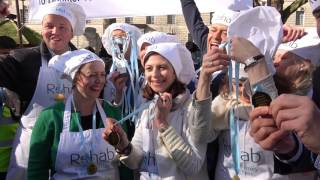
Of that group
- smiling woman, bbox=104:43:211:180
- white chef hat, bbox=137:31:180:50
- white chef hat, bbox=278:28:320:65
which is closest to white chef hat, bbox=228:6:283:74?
white chef hat, bbox=278:28:320:65

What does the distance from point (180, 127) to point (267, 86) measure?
4.73 ft

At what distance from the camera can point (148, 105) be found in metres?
2.90

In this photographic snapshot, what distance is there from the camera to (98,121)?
9.77 feet

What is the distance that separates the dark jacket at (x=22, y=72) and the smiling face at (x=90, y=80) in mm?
477

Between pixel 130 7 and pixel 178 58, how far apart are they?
4.70 ft

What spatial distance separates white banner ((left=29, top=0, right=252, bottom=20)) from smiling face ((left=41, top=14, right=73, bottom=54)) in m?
0.55

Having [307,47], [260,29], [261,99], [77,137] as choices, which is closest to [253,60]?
[261,99]

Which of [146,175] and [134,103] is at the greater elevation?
[134,103]

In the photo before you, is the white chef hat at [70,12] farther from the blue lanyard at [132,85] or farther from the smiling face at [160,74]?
the smiling face at [160,74]

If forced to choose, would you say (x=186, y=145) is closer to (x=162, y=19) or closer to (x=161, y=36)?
(x=161, y=36)

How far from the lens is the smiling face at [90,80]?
117 inches

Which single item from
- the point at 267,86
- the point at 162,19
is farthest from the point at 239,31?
the point at 162,19

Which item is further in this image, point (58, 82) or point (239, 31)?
point (58, 82)

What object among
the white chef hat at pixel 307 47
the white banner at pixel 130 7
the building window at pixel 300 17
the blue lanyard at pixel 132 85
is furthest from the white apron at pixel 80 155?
the building window at pixel 300 17
